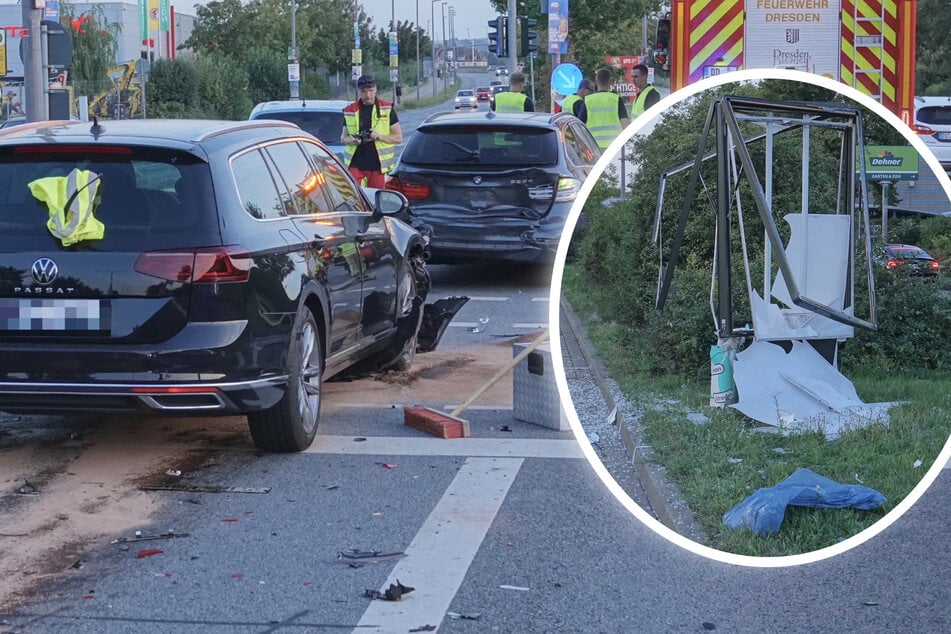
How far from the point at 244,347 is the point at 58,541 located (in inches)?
52.1

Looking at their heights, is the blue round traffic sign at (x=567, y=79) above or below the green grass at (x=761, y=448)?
above

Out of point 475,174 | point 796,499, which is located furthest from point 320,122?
point 796,499

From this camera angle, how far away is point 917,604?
475 centimetres

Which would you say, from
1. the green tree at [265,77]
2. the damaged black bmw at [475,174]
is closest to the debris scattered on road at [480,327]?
the damaged black bmw at [475,174]

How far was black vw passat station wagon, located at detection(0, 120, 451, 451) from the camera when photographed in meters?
6.19

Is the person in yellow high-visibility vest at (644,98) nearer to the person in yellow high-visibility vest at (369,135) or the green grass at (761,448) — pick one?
the green grass at (761,448)

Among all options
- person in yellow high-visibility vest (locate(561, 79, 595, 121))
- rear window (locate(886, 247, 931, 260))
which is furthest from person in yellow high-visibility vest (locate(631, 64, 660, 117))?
person in yellow high-visibility vest (locate(561, 79, 595, 121))

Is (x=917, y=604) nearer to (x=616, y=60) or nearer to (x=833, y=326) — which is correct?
(x=833, y=326)

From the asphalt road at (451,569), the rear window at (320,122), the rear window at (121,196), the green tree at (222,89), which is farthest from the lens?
the green tree at (222,89)

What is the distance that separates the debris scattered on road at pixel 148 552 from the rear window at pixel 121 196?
1536 mm

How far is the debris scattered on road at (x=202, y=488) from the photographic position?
6305 mm

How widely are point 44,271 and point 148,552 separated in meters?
1.57

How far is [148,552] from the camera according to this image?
5.34m

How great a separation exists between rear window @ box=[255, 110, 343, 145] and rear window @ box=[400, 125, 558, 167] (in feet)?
22.4
